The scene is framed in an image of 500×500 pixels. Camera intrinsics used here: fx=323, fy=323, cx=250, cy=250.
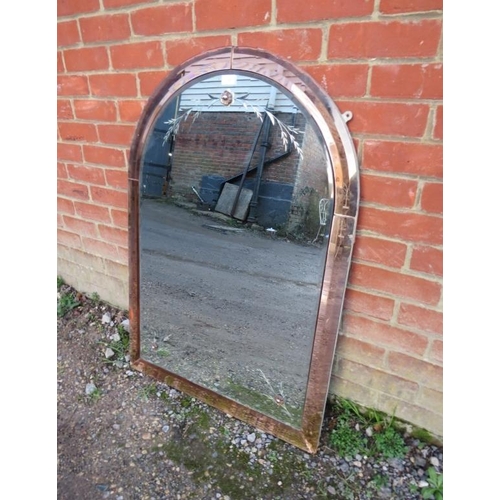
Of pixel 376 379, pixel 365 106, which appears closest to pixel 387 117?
pixel 365 106

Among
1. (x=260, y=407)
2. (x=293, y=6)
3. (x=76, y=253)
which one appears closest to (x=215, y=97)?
(x=293, y=6)

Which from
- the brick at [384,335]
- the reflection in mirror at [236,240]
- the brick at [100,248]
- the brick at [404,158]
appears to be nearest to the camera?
the brick at [404,158]

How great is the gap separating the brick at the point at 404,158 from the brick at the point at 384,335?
0.57 meters

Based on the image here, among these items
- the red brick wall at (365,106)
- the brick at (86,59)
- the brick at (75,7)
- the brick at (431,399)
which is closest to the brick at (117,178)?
the red brick wall at (365,106)

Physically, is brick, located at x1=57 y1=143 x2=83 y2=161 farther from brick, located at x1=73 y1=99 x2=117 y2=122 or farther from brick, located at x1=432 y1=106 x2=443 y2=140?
brick, located at x1=432 y1=106 x2=443 y2=140

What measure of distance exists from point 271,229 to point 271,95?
45cm

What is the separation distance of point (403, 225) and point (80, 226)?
71.4 inches

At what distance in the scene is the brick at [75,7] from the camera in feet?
4.65

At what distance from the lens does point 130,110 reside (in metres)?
1.47

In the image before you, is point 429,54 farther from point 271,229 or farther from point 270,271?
point 270,271

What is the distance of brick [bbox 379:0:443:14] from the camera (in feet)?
2.83

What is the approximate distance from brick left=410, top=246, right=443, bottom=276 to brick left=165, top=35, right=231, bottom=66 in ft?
3.23

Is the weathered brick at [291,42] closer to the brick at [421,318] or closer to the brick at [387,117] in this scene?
the brick at [387,117]

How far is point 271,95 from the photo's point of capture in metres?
1.06
